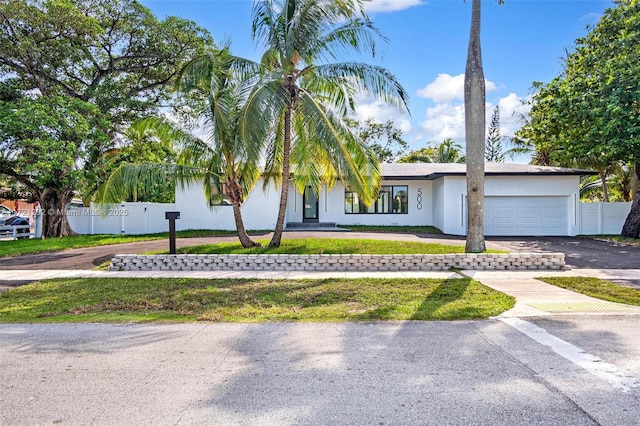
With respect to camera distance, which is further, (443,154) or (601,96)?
(443,154)

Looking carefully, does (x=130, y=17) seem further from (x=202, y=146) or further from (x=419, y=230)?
(x=419, y=230)

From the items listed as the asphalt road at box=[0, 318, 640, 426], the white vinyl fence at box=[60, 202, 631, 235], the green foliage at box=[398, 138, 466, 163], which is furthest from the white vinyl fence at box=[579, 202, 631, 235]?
the asphalt road at box=[0, 318, 640, 426]

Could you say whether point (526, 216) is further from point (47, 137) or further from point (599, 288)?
point (47, 137)

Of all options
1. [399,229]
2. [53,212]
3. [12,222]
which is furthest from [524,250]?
[12,222]

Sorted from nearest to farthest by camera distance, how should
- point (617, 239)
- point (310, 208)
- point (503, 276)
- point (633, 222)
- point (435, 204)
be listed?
point (503, 276)
point (617, 239)
point (633, 222)
point (435, 204)
point (310, 208)

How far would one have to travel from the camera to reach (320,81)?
11453 millimetres

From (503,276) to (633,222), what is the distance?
12010 millimetres

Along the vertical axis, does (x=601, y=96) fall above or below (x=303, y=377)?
above

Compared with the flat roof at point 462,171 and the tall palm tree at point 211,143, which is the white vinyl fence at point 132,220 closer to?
the flat roof at point 462,171

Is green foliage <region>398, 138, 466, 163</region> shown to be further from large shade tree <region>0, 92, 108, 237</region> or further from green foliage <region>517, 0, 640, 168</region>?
large shade tree <region>0, 92, 108, 237</region>

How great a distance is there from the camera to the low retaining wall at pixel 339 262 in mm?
10180

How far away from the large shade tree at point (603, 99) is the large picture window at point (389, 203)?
730 centimetres

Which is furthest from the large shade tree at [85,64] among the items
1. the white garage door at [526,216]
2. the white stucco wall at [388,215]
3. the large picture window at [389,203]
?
the white garage door at [526,216]

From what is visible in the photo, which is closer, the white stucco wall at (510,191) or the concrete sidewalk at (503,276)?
the concrete sidewalk at (503,276)
